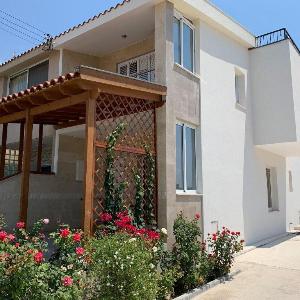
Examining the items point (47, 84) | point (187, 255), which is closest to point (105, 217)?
point (187, 255)

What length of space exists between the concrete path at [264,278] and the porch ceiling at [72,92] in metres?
A: 5.05

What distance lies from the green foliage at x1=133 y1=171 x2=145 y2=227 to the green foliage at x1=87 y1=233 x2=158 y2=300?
2700 mm

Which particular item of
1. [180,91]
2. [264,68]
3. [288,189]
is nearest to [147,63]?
[180,91]

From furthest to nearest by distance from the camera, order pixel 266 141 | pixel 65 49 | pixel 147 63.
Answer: pixel 266 141, pixel 65 49, pixel 147 63

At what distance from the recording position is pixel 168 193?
9.61 meters

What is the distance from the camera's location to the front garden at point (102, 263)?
478 centimetres

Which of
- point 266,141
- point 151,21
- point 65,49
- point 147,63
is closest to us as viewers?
point 151,21

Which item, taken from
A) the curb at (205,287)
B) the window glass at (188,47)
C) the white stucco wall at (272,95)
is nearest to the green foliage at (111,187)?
the curb at (205,287)

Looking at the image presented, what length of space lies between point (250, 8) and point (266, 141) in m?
5.59

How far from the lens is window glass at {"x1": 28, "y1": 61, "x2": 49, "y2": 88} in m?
14.9

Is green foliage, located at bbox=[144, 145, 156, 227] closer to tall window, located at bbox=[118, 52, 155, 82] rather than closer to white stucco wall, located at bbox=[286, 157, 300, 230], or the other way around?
tall window, located at bbox=[118, 52, 155, 82]

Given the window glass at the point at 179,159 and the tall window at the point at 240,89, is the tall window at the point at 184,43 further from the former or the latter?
the tall window at the point at 240,89

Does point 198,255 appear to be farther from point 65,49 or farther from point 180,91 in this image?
point 65,49

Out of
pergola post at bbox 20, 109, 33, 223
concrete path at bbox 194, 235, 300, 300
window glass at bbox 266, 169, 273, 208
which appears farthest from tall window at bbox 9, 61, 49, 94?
window glass at bbox 266, 169, 273, 208
